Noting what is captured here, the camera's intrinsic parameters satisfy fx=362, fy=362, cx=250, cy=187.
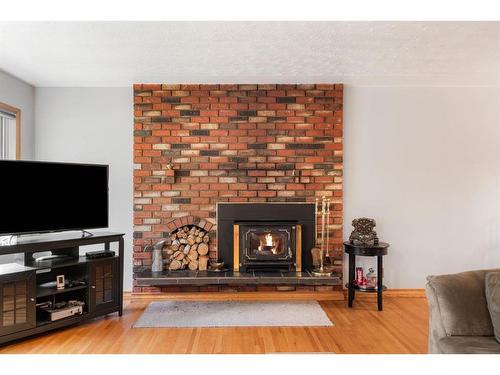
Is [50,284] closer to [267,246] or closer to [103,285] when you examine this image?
[103,285]

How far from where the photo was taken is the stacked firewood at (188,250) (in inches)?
159

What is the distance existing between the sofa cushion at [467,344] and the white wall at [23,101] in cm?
427

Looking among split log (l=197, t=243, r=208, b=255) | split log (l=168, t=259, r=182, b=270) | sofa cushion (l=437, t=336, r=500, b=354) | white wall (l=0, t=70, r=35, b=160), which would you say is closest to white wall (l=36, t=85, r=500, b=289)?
white wall (l=0, t=70, r=35, b=160)

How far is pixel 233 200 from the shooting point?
163 inches

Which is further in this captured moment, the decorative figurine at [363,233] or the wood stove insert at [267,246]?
the wood stove insert at [267,246]

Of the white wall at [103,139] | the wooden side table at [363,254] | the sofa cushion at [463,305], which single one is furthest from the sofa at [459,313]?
the white wall at [103,139]

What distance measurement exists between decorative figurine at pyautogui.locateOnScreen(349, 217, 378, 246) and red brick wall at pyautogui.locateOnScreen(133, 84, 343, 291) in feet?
1.42

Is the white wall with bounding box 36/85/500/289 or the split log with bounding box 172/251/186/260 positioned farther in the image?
the white wall with bounding box 36/85/500/289

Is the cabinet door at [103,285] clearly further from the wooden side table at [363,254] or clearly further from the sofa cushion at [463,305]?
the sofa cushion at [463,305]

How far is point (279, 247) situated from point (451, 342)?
2.32 meters

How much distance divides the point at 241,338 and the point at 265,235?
1.32 meters

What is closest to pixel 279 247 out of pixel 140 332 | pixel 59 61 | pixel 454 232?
pixel 140 332

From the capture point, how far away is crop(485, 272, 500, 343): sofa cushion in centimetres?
181

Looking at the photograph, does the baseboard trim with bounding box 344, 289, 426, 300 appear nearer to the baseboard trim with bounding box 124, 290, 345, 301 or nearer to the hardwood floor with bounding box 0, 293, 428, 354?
the baseboard trim with bounding box 124, 290, 345, 301
